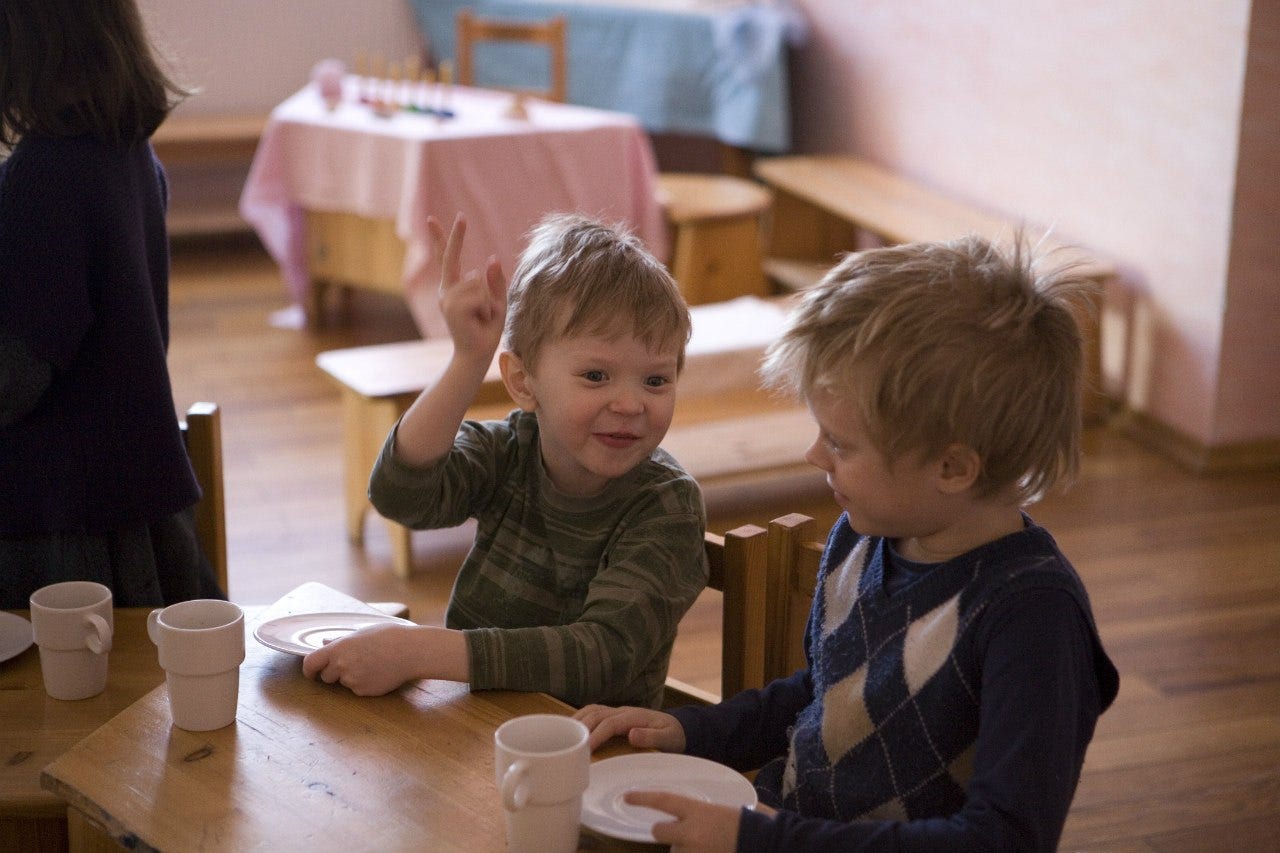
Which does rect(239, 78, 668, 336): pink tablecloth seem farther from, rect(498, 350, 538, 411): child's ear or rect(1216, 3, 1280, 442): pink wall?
rect(498, 350, 538, 411): child's ear

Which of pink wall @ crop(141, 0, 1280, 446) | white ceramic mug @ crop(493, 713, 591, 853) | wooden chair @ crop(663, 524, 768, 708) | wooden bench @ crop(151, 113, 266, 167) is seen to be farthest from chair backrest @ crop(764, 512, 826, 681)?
wooden bench @ crop(151, 113, 266, 167)

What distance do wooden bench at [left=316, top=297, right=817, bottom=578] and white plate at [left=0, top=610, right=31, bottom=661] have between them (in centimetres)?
151

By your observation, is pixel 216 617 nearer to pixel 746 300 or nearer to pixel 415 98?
pixel 746 300

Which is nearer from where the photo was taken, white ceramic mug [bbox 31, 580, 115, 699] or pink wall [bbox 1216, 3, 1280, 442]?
white ceramic mug [bbox 31, 580, 115, 699]

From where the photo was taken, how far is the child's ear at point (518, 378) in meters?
1.55

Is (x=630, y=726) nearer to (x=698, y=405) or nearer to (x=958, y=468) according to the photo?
(x=958, y=468)

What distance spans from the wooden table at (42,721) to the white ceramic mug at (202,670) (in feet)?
0.42

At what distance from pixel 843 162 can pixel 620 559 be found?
4189mm

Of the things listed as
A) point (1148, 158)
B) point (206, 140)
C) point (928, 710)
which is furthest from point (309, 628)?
point (206, 140)

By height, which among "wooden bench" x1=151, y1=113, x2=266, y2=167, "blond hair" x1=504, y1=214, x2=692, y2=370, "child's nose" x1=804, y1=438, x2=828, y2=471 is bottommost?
"wooden bench" x1=151, y1=113, x2=266, y2=167

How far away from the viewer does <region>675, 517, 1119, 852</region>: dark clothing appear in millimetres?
1088

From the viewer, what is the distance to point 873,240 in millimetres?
5324

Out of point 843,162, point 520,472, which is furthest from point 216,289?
point 520,472

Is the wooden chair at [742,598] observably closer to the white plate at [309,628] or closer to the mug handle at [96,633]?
the white plate at [309,628]
